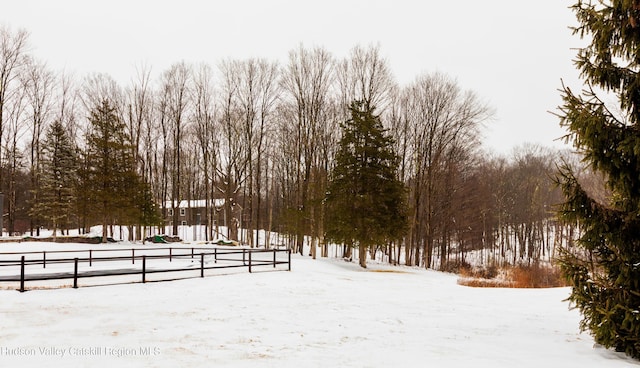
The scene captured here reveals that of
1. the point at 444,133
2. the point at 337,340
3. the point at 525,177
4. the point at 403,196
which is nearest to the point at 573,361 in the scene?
the point at 337,340

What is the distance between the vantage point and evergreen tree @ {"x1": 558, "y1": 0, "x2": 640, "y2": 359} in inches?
274

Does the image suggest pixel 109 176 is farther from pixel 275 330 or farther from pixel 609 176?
pixel 609 176

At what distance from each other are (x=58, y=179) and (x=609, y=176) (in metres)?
43.5

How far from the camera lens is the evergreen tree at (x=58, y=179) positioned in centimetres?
3784

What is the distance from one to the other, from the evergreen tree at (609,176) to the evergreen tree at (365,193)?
20.1 m

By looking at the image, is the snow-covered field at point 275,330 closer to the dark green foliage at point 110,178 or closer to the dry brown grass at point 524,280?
the dry brown grass at point 524,280

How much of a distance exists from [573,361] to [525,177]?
56.3 meters

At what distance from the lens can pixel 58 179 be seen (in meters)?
38.8

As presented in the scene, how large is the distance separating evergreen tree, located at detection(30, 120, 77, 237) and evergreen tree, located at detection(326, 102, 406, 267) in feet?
80.0

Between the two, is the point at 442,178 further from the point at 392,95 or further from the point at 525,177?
the point at 525,177

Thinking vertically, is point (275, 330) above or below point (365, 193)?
below

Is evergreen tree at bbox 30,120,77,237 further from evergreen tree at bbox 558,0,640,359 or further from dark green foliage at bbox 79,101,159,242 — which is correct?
evergreen tree at bbox 558,0,640,359

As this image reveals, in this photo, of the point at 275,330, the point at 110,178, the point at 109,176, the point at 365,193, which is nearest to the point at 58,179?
the point at 109,176

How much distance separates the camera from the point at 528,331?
9.43 meters
